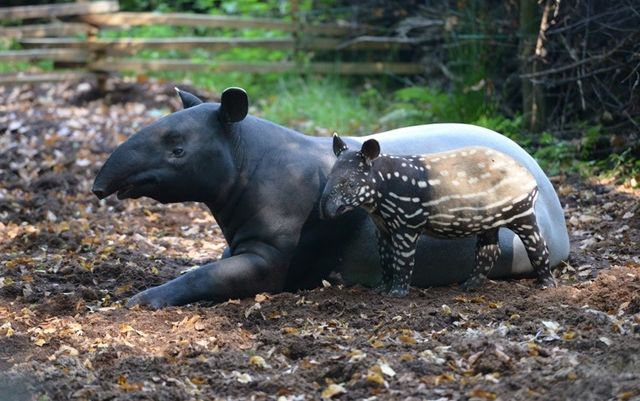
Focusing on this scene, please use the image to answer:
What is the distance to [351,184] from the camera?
5.66m

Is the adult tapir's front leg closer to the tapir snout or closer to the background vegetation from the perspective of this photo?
the tapir snout

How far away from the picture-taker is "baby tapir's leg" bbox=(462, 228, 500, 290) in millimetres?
6137

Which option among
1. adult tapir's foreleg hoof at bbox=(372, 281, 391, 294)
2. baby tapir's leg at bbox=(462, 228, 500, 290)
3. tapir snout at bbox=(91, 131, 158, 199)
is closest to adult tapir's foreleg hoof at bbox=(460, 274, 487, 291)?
baby tapir's leg at bbox=(462, 228, 500, 290)

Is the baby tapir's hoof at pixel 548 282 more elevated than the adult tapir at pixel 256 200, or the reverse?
the adult tapir at pixel 256 200

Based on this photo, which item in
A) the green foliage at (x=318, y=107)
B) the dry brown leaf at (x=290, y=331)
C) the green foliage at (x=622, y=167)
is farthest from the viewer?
the green foliage at (x=318, y=107)

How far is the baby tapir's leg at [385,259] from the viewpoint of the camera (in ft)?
19.6

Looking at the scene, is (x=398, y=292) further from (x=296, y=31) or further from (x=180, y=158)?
(x=296, y=31)

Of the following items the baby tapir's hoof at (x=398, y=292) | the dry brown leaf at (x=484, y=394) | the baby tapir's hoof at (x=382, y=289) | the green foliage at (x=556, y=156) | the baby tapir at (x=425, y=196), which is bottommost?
the green foliage at (x=556, y=156)

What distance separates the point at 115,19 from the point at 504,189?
10.2 meters

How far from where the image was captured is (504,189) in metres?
5.88

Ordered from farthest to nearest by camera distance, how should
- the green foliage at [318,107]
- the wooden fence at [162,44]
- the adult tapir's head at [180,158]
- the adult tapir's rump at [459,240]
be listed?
the wooden fence at [162,44] < the green foliage at [318,107] < the adult tapir's rump at [459,240] < the adult tapir's head at [180,158]

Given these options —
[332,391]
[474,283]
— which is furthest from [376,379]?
[474,283]

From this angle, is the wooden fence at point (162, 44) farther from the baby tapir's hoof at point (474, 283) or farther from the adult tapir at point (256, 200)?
the baby tapir's hoof at point (474, 283)

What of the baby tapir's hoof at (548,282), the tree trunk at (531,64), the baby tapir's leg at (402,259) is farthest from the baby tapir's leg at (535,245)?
the tree trunk at (531,64)
